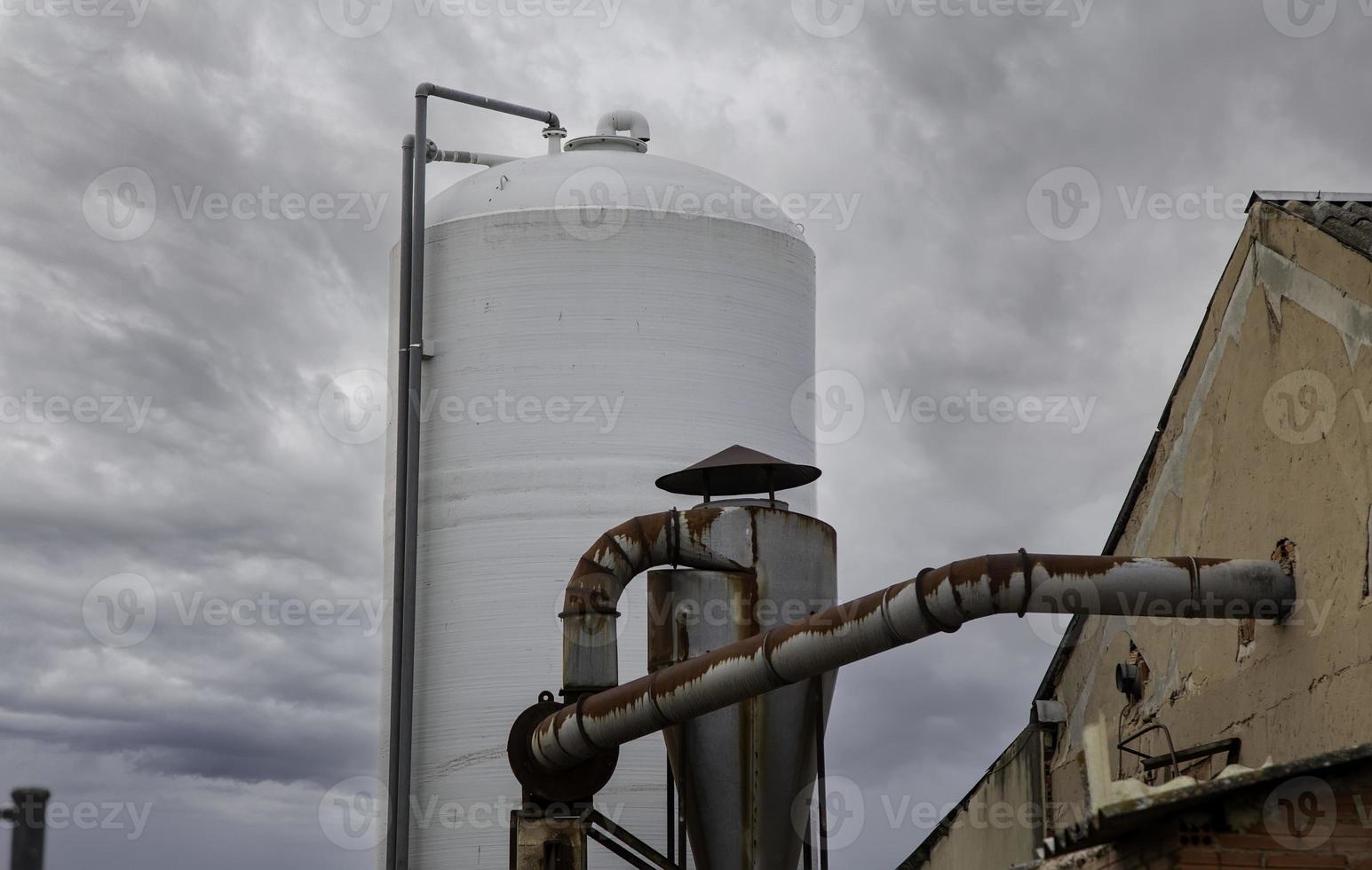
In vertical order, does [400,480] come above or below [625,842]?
above

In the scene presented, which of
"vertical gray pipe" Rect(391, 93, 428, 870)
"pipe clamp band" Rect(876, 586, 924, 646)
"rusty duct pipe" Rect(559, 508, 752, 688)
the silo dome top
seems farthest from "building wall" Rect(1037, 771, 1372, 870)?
the silo dome top

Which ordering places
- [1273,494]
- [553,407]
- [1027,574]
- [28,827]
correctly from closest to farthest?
[28,827], [1027,574], [1273,494], [553,407]

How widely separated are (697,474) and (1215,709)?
4104mm

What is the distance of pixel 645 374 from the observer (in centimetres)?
1371

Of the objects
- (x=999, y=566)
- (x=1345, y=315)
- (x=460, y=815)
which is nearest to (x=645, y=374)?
(x=460, y=815)

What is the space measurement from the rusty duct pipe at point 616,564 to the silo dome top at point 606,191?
359 cm

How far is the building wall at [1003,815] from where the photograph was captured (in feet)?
42.0

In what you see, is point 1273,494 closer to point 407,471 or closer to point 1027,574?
point 1027,574

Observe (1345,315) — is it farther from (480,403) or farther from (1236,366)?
(480,403)

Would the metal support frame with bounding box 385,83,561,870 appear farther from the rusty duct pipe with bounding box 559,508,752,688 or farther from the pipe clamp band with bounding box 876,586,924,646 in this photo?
the pipe clamp band with bounding box 876,586,924,646

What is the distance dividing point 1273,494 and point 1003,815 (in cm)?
479

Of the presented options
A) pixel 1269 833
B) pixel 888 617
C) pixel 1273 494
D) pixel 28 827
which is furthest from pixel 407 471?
pixel 28 827

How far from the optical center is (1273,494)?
9.42 meters

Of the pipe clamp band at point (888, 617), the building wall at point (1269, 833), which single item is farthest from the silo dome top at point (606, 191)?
the building wall at point (1269, 833)
